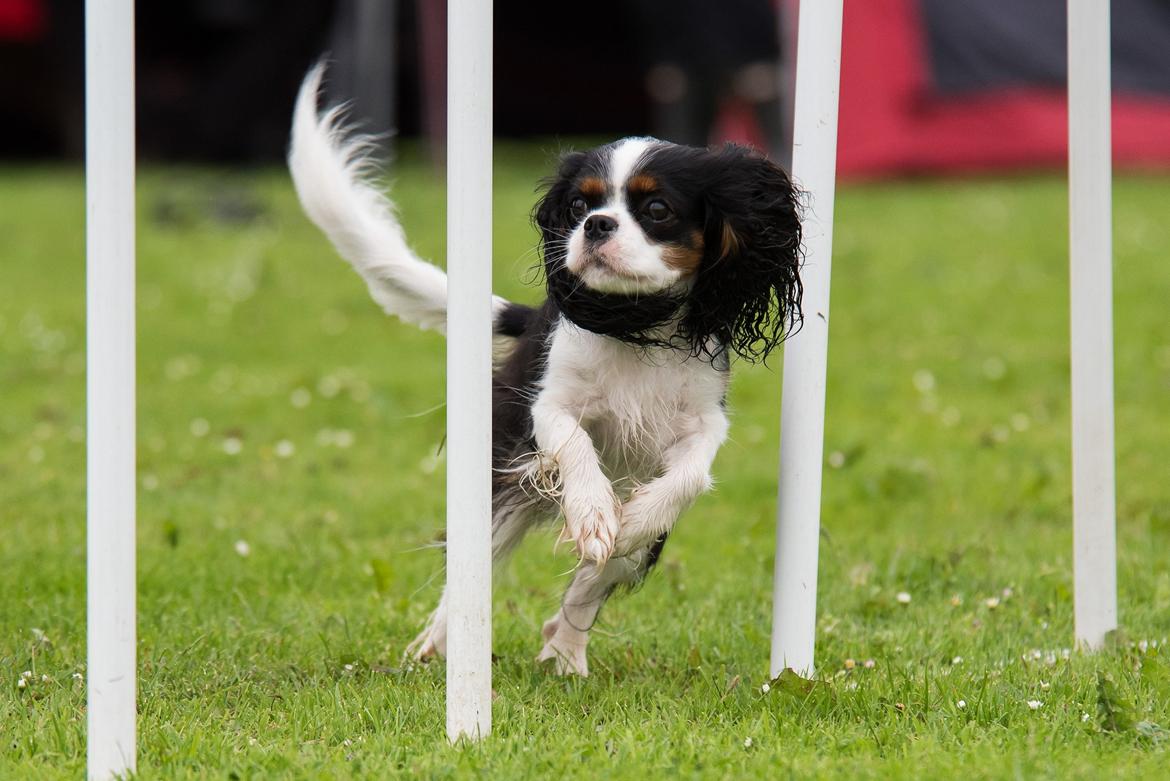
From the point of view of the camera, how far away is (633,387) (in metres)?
3.09

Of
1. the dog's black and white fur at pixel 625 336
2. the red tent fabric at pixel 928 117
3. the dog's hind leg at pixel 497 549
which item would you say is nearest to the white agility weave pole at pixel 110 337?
the dog's black and white fur at pixel 625 336

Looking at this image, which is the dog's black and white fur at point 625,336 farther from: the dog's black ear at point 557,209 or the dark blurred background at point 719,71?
the dark blurred background at point 719,71

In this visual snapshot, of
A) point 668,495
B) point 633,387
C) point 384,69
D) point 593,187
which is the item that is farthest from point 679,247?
point 384,69

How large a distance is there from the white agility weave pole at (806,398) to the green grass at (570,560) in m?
0.15

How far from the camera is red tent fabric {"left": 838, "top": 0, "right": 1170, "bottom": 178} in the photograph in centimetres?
1219

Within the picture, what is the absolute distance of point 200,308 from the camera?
7.83 m

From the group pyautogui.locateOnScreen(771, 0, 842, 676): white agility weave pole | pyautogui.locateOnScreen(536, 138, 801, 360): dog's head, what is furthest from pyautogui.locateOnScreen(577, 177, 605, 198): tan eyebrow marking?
pyautogui.locateOnScreen(771, 0, 842, 676): white agility weave pole

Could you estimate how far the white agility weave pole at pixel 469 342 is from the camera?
7.95ft

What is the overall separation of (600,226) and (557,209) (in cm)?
29

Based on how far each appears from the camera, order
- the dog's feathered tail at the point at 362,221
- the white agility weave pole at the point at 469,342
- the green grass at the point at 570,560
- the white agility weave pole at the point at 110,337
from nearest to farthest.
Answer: the white agility weave pole at the point at 110,337, the white agility weave pole at the point at 469,342, the green grass at the point at 570,560, the dog's feathered tail at the point at 362,221

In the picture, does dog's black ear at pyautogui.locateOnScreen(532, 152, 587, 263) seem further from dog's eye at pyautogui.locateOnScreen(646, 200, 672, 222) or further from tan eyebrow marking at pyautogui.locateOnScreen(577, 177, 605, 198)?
dog's eye at pyautogui.locateOnScreen(646, 200, 672, 222)

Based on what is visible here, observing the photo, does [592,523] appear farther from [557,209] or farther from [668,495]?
[557,209]

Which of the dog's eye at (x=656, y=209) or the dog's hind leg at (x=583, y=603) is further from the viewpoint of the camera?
the dog's hind leg at (x=583, y=603)

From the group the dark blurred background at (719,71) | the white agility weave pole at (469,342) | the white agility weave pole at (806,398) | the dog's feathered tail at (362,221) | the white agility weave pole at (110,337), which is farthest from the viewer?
the dark blurred background at (719,71)
